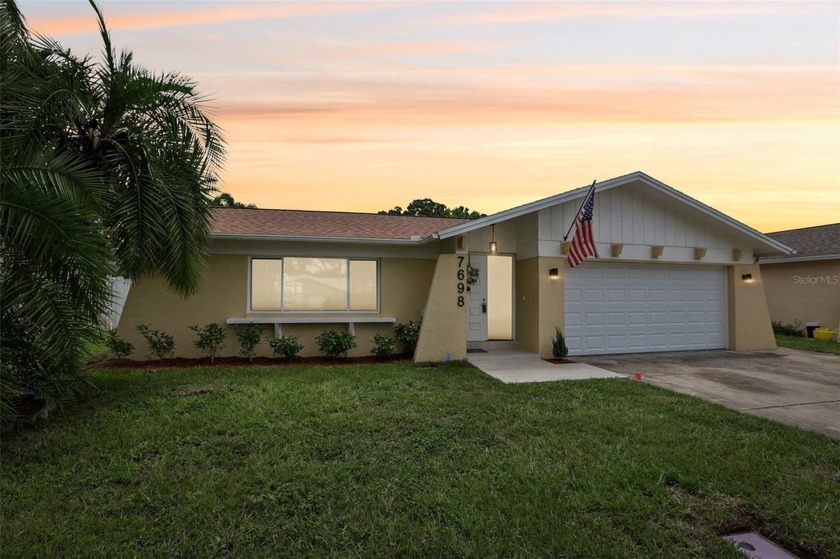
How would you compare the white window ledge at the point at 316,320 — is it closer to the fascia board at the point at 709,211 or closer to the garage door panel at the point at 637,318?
the garage door panel at the point at 637,318

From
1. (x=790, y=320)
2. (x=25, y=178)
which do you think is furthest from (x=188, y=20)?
(x=790, y=320)

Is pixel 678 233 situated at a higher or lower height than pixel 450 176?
lower

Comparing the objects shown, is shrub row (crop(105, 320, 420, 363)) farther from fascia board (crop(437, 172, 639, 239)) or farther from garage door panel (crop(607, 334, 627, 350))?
garage door panel (crop(607, 334, 627, 350))

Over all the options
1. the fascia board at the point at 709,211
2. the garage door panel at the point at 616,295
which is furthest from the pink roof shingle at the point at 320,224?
the fascia board at the point at 709,211

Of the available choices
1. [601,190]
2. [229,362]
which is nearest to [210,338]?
[229,362]

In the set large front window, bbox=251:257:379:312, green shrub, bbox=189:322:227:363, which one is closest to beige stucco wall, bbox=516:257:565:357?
large front window, bbox=251:257:379:312

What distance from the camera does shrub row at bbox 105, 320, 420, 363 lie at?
882cm

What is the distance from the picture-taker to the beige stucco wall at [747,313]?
1121 centimetres

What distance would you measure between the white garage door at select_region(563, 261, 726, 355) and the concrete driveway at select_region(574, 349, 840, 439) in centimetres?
42

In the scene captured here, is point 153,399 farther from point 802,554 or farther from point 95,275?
point 802,554

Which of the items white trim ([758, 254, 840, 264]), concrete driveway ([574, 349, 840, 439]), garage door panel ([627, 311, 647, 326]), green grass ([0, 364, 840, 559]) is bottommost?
concrete driveway ([574, 349, 840, 439])

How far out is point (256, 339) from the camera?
9.13m

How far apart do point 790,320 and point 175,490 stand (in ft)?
63.0

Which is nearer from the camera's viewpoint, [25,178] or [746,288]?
[25,178]
